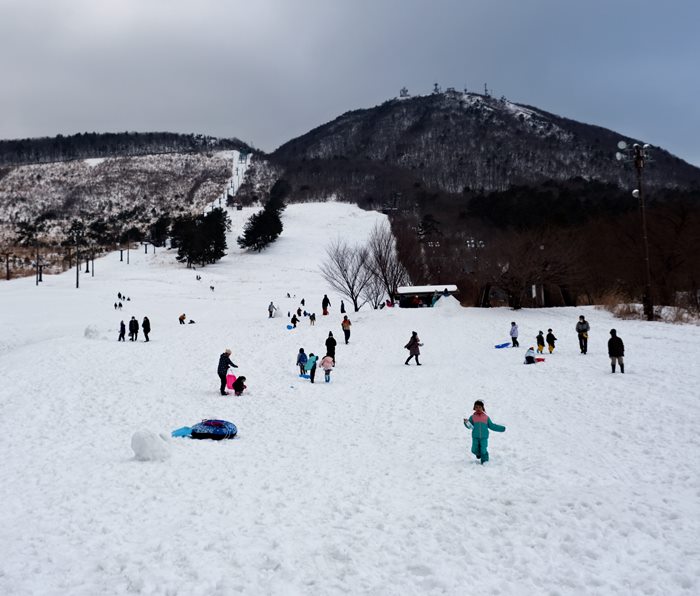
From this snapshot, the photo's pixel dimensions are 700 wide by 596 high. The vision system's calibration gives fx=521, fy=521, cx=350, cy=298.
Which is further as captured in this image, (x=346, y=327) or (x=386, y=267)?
(x=386, y=267)

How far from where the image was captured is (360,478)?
936 cm

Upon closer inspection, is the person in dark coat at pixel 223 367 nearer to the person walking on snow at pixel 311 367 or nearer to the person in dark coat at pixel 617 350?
the person walking on snow at pixel 311 367

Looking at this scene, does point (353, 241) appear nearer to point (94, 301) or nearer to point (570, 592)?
point (94, 301)

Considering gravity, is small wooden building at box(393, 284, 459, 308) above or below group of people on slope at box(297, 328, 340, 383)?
above

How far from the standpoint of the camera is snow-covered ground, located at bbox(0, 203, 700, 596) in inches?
233

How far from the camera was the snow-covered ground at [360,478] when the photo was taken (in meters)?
5.91

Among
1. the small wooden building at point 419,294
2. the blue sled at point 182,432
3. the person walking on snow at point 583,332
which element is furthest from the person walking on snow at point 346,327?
the small wooden building at point 419,294

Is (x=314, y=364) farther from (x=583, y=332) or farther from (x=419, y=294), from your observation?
(x=419, y=294)

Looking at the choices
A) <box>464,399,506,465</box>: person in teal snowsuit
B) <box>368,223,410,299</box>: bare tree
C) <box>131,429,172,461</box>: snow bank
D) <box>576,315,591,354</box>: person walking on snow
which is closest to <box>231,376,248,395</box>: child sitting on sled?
<box>131,429,172,461</box>: snow bank

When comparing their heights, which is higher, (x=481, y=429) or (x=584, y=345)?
(x=584, y=345)

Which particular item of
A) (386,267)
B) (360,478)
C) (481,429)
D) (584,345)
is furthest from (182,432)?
(386,267)

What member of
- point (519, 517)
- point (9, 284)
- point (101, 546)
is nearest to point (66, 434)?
point (101, 546)

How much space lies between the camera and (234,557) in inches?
249

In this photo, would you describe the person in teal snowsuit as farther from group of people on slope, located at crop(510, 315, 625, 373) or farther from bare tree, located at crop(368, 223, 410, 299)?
bare tree, located at crop(368, 223, 410, 299)
